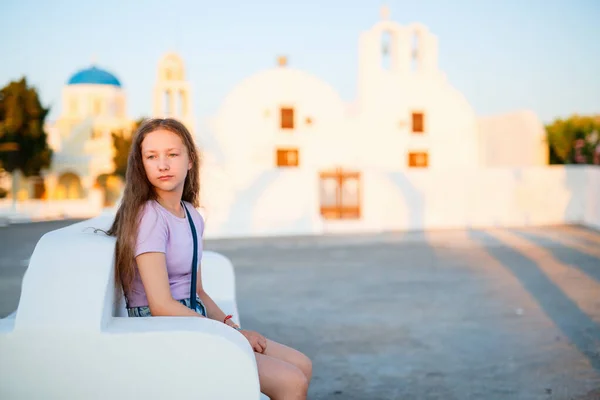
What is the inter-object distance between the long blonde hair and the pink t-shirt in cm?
3

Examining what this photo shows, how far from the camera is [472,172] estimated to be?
16172 millimetres

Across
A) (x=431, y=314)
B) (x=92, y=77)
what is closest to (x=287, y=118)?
(x=92, y=77)

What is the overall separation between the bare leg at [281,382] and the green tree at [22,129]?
29480mm

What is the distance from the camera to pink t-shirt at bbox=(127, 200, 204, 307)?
2.50 metres

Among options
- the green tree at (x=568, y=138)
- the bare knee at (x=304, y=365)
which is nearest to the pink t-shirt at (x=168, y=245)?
the bare knee at (x=304, y=365)

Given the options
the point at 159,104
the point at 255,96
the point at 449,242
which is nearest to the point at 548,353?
the point at 449,242

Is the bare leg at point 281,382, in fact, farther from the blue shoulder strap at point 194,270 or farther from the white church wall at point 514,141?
the white church wall at point 514,141

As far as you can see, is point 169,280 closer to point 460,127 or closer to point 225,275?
point 225,275

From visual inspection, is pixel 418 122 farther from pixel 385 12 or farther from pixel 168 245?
pixel 168 245

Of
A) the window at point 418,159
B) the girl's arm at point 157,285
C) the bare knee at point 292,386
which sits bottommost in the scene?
the bare knee at point 292,386

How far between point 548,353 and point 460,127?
22.4 meters

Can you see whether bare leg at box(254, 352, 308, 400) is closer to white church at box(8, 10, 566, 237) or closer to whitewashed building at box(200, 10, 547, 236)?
white church at box(8, 10, 566, 237)

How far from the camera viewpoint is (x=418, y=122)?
1012 inches

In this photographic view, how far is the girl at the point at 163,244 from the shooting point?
2480 millimetres
